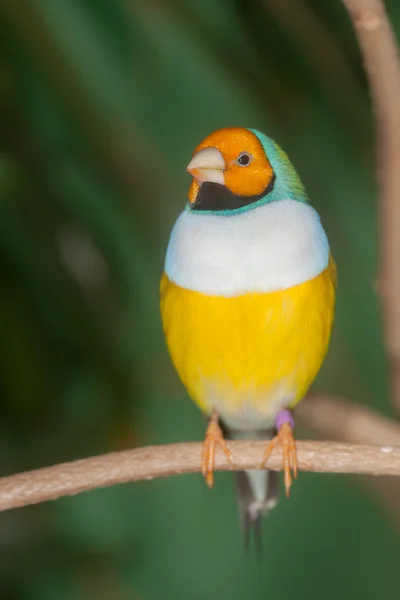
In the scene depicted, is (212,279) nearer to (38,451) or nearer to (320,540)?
(38,451)

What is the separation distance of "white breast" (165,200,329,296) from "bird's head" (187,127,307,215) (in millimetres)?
14

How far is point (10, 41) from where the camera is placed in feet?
3.64

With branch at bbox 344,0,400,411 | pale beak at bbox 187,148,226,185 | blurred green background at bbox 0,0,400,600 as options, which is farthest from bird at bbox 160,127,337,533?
blurred green background at bbox 0,0,400,600

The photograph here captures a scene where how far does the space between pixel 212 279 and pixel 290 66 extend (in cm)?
66

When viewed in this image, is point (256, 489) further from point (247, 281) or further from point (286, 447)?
point (247, 281)

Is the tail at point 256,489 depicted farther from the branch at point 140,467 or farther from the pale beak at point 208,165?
the pale beak at point 208,165

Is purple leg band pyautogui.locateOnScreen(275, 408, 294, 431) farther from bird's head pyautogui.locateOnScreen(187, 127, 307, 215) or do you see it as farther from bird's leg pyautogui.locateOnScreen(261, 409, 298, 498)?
bird's head pyautogui.locateOnScreen(187, 127, 307, 215)

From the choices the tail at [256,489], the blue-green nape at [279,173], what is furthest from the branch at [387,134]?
the tail at [256,489]

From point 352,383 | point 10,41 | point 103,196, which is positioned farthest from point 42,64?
point 352,383

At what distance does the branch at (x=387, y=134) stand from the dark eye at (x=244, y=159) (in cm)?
18

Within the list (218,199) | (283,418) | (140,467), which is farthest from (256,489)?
(218,199)

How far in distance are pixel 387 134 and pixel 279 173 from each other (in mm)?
215

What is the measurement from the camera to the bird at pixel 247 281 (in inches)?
29.4

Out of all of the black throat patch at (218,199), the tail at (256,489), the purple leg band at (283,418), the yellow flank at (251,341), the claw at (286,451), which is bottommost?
the tail at (256,489)
